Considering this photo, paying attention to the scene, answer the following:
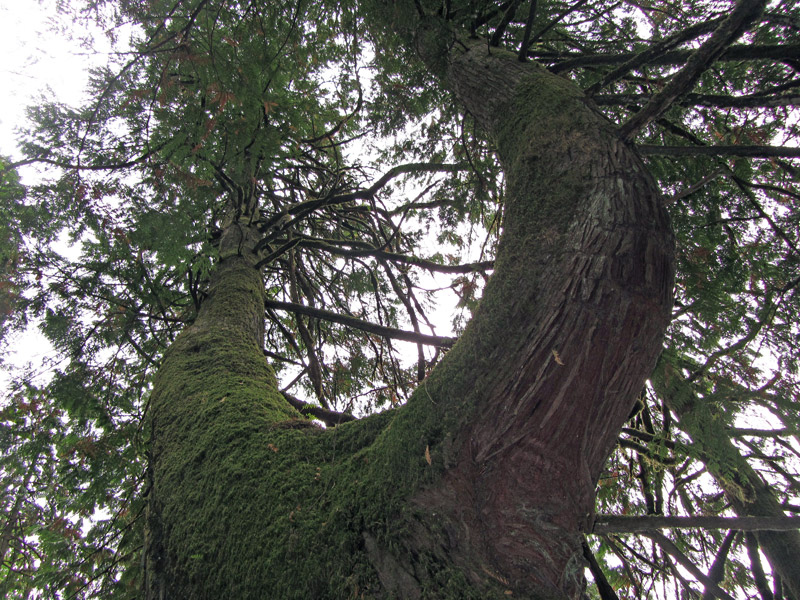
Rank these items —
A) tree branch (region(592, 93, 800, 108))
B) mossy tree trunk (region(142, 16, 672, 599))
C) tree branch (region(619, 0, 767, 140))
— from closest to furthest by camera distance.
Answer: mossy tree trunk (region(142, 16, 672, 599)) → tree branch (region(619, 0, 767, 140)) → tree branch (region(592, 93, 800, 108))

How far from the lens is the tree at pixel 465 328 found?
1062 mm

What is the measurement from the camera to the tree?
1.06 metres

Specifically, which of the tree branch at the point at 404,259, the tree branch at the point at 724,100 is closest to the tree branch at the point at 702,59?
the tree branch at the point at 724,100

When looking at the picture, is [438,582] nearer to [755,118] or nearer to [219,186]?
[755,118]

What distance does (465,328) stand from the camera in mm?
1360

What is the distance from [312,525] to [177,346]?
5.64ft

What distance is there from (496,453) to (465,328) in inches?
16.9

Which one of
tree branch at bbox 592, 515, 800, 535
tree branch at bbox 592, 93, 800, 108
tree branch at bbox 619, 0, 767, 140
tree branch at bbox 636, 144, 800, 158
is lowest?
tree branch at bbox 592, 515, 800, 535

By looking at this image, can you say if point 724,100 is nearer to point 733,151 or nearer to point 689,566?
point 733,151

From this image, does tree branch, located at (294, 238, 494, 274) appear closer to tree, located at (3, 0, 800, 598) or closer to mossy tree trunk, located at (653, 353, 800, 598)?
tree, located at (3, 0, 800, 598)

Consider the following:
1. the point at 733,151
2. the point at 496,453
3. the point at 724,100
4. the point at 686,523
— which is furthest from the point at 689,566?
the point at 724,100

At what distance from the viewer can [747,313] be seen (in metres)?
1.80

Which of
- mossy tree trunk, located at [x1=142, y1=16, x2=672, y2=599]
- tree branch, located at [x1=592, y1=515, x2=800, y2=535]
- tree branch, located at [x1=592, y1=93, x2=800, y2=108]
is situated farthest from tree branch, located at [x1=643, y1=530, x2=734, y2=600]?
tree branch, located at [x1=592, y1=93, x2=800, y2=108]

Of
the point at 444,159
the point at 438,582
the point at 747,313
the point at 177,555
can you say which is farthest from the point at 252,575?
the point at 444,159
